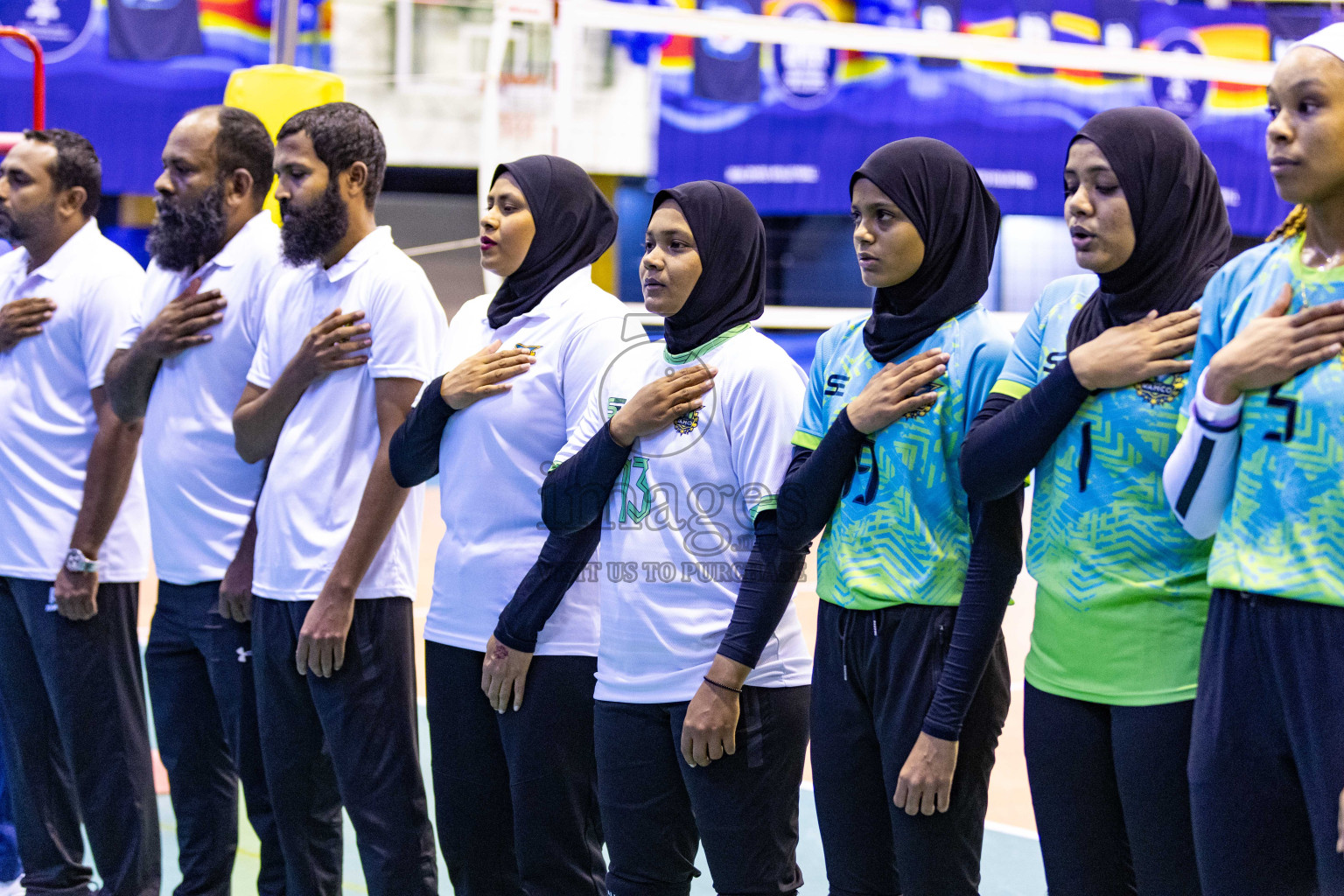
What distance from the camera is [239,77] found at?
4859 mm

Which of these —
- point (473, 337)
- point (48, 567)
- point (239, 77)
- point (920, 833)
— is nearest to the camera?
point (920, 833)

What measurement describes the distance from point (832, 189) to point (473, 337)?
9.73 m

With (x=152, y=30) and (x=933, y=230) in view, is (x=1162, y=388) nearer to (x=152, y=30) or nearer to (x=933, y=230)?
(x=933, y=230)

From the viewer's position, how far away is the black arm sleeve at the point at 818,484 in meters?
2.36

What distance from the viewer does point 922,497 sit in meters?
2.35

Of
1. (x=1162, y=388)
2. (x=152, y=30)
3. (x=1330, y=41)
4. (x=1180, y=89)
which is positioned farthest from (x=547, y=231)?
(x=1180, y=89)

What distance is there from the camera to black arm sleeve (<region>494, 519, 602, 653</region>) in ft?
9.18

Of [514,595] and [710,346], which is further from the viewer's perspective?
[514,595]

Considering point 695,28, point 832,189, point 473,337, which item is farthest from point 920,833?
point 832,189

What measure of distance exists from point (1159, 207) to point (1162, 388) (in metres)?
0.28

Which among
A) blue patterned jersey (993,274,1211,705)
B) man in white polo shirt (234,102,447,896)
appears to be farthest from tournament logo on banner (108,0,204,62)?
blue patterned jersey (993,274,1211,705)

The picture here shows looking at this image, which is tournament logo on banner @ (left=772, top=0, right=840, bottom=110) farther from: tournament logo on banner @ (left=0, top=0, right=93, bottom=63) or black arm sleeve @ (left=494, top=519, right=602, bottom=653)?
black arm sleeve @ (left=494, top=519, right=602, bottom=653)

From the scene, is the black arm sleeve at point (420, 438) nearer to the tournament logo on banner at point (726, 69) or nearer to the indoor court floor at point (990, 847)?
the indoor court floor at point (990, 847)

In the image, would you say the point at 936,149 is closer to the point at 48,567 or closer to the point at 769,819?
Result: the point at 769,819
